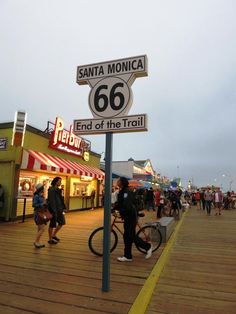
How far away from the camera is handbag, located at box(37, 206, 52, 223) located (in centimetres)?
733

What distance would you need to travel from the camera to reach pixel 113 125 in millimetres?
4273

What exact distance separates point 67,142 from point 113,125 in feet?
40.6

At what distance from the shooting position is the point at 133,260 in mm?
6176

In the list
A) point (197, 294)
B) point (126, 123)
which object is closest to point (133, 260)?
point (197, 294)

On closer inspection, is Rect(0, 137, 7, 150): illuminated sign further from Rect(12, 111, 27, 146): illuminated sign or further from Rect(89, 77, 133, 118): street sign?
Rect(89, 77, 133, 118): street sign

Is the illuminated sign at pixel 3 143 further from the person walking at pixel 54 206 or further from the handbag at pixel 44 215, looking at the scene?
the handbag at pixel 44 215

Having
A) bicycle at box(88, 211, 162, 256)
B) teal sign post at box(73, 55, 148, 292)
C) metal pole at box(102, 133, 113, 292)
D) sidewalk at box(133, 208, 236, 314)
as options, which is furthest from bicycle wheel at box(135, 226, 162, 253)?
teal sign post at box(73, 55, 148, 292)

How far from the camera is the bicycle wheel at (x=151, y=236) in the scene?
22.4ft

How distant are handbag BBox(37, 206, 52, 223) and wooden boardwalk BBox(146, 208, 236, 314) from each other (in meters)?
3.12

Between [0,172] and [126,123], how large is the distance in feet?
32.0

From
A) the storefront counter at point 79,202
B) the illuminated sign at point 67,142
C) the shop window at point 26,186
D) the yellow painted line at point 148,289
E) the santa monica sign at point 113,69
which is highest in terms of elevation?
the illuminated sign at point 67,142

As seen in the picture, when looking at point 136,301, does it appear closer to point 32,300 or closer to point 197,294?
point 197,294

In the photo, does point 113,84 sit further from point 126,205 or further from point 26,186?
point 26,186

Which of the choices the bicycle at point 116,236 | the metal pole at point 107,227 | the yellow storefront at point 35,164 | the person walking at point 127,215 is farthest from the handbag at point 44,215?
the yellow storefront at point 35,164
